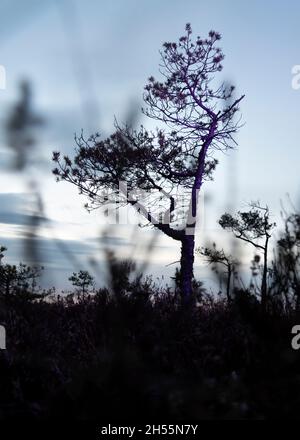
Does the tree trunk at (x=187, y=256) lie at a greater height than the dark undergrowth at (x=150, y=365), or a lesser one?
greater

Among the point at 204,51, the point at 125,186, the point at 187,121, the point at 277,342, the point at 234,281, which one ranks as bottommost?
the point at 277,342

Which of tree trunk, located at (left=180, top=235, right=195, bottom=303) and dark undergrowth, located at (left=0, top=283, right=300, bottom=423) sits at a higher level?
tree trunk, located at (left=180, top=235, right=195, bottom=303)

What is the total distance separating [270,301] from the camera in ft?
29.9

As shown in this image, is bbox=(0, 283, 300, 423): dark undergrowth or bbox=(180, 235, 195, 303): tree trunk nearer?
bbox=(0, 283, 300, 423): dark undergrowth

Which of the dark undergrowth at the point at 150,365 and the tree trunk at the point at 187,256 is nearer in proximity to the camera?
the dark undergrowth at the point at 150,365

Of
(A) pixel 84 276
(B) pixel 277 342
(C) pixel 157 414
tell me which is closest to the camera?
(C) pixel 157 414

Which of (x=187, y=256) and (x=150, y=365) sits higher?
(x=187, y=256)

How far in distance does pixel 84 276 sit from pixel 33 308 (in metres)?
6.14

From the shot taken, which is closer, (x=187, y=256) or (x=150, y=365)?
(x=150, y=365)
